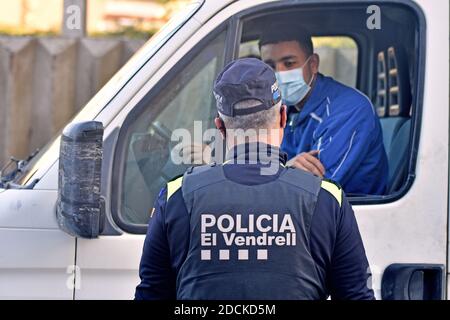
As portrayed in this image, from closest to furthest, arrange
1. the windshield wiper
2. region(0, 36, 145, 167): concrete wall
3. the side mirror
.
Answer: the side mirror
the windshield wiper
region(0, 36, 145, 167): concrete wall

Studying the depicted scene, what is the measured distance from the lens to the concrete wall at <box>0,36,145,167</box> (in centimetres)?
783

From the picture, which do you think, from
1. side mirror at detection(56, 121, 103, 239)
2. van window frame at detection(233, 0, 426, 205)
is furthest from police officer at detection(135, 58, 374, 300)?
van window frame at detection(233, 0, 426, 205)

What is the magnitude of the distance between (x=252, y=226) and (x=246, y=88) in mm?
378

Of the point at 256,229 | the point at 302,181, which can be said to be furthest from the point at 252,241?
the point at 302,181

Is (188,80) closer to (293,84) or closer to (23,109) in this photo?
(293,84)

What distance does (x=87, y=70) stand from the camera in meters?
7.94

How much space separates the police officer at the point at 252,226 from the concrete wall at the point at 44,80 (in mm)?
5524

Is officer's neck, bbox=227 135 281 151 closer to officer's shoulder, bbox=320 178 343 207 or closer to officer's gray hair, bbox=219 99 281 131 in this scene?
officer's gray hair, bbox=219 99 281 131

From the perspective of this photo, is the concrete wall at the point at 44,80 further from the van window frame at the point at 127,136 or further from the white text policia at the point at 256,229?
the white text policia at the point at 256,229

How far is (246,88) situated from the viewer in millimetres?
2486

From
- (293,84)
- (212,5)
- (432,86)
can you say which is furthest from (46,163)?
(432,86)

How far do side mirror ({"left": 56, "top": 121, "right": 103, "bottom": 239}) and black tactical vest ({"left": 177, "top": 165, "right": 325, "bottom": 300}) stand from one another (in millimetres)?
543

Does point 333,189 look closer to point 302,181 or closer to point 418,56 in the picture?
point 302,181

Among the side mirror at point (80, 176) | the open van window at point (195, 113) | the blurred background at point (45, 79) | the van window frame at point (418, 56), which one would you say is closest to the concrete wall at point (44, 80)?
the blurred background at point (45, 79)
